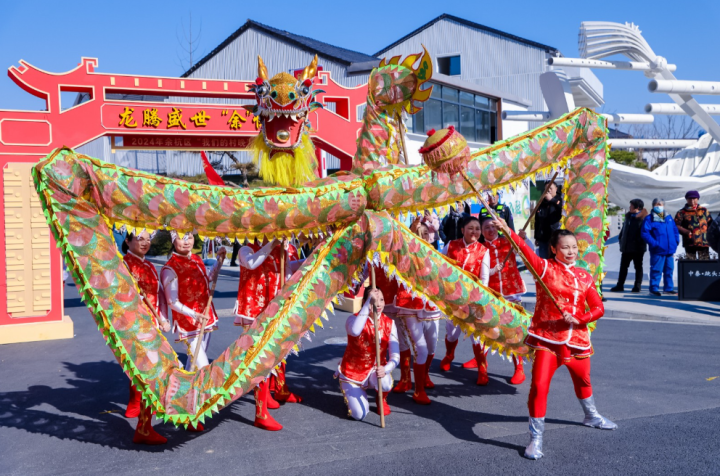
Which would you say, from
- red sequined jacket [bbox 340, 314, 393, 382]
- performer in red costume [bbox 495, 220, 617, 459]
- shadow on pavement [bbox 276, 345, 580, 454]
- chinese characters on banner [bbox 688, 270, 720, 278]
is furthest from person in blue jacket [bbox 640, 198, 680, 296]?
red sequined jacket [bbox 340, 314, 393, 382]

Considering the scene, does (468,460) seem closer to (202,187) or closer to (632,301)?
(202,187)

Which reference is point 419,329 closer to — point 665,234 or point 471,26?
point 665,234

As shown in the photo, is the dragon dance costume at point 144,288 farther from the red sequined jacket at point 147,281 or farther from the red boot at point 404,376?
the red boot at point 404,376

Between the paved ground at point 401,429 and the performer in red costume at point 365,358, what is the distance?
0.17 meters

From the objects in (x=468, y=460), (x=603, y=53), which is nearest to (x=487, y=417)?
(x=468, y=460)

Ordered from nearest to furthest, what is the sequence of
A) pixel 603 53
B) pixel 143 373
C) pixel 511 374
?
pixel 143 373, pixel 511 374, pixel 603 53

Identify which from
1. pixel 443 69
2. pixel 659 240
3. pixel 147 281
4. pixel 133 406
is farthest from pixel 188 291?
pixel 443 69

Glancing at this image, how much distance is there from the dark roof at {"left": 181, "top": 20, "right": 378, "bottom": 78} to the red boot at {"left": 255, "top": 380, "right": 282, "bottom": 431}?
18.8 m

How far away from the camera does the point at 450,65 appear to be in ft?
99.5

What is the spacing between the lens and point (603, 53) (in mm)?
13500

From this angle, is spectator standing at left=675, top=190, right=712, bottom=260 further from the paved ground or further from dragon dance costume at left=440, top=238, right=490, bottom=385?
dragon dance costume at left=440, top=238, right=490, bottom=385

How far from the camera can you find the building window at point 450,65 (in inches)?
1184

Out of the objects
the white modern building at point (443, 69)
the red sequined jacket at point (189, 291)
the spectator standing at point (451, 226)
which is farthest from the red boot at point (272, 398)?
the white modern building at point (443, 69)

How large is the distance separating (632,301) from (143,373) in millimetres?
7662
